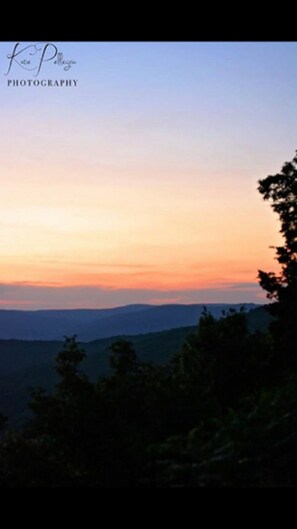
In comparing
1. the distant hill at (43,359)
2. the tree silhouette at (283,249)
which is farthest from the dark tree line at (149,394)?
the distant hill at (43,359)

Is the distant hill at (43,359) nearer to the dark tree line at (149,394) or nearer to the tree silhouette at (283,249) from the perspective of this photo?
the dark tree line at (149,394)

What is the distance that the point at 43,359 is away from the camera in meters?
111

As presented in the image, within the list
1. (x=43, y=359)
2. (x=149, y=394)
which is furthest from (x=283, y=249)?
(x=43, y=359)

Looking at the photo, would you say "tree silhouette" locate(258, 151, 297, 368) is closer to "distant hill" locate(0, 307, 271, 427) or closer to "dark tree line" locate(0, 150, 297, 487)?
"dark tree line" locate(0, 150, 297, 487)

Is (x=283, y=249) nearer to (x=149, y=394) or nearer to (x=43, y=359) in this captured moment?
(x=149, y=394)

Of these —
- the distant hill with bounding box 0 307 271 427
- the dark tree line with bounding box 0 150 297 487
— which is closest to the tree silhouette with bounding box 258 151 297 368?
the dark tree line with bounding box 0 150 297 487

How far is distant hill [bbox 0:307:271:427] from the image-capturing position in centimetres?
8625

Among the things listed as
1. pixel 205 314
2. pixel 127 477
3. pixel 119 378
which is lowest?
pixel 127 477

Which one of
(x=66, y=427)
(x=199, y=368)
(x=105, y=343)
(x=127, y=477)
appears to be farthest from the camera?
(x=105, y=343)

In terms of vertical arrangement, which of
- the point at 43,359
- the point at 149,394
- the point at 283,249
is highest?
the point at 283,249
